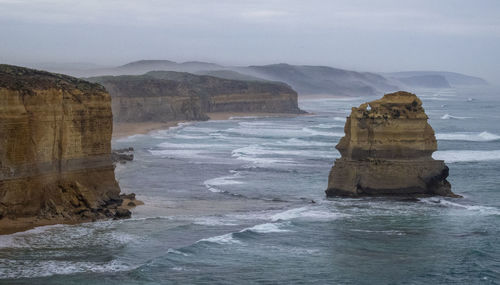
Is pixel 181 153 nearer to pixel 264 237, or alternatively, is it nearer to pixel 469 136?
pixel 264 237

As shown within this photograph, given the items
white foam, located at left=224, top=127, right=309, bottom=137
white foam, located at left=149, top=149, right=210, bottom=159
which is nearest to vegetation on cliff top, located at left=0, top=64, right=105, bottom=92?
white foam, located at left=149, top=149, right=210, bottom=159

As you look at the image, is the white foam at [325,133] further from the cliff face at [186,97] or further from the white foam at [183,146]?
the cliff face at [186,97]

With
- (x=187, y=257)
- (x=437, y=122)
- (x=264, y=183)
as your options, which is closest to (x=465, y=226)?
(x=187, y=257)

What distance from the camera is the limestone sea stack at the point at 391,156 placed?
107 feet

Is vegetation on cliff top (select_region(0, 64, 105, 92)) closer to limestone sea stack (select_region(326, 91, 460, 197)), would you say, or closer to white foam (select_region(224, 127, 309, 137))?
limestone sea stack (select_region(326, 91, 460, 197))

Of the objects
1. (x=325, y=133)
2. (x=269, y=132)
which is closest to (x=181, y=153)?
(x=325, y=133)

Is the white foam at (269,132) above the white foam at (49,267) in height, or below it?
above

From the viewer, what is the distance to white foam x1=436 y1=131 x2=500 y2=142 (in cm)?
6631

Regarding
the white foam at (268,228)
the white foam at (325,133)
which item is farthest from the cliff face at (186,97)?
the white foam at (268,228)

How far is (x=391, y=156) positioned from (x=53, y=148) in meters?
13.7

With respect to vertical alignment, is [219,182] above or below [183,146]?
below

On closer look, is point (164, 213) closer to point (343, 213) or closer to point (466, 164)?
point (343, 213)

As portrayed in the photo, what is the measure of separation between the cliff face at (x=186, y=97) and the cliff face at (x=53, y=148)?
58.9 metres

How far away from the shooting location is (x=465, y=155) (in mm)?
52625
